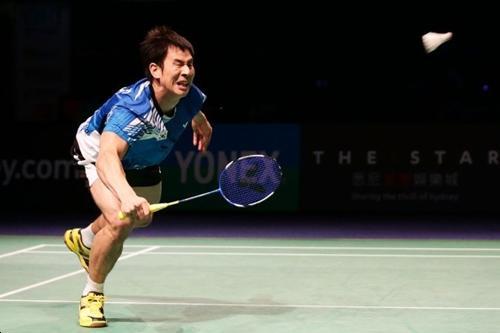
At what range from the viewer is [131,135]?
16.1 feet

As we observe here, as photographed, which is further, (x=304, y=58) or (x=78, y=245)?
(x=304, y=58)

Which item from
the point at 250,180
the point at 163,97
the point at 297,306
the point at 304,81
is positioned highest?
the point at 304,81

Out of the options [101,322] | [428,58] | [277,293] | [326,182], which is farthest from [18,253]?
[428,58]

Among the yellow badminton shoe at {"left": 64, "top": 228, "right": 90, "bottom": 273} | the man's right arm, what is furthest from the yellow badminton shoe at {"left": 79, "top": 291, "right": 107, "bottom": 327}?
the man's right arm

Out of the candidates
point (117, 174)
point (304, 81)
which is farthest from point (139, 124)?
point (304, 81)

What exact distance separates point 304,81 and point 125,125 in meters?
11.6

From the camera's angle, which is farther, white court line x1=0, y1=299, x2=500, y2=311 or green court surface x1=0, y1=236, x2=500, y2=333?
white court line x1=0, y1=299, x2=500, y2=311

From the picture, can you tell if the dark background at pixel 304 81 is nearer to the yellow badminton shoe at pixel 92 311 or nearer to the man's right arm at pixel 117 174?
the yellow badminton shoe at pixel 92 311

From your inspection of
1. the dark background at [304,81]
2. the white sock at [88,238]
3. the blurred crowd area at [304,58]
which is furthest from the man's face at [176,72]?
the blurred crowd area at [304,58]

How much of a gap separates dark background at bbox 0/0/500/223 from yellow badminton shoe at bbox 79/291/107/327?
7.37m

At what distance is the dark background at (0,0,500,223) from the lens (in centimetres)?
1222

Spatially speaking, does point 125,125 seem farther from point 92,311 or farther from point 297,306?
point 297,306

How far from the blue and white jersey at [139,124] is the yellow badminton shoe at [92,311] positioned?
0.74m

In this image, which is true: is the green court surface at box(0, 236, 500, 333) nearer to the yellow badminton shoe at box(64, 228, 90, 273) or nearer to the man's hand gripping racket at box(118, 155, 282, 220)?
the yellow badminton shoe at box(64, 228, 90, 273)
